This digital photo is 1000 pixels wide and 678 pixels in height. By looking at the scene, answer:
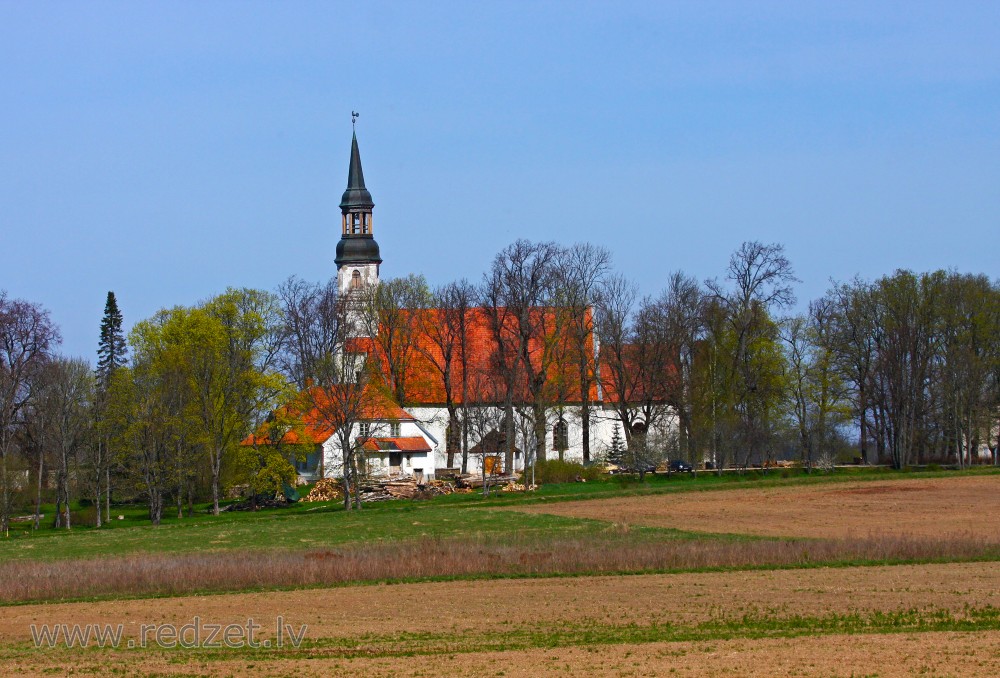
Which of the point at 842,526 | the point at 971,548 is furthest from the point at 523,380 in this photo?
the point at 971,548

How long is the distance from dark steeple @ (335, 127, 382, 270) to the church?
68mm

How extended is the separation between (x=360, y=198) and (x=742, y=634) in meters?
66.6

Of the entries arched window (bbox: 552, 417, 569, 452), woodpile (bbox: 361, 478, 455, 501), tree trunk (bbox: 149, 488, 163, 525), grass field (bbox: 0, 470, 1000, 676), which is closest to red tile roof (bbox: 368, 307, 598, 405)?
arched window (bbox: 552, 417, 569, 452)

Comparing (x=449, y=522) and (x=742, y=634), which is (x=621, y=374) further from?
(x=742, y=634)

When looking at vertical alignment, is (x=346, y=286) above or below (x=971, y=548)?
above

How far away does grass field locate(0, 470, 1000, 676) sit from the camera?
19.8 metres

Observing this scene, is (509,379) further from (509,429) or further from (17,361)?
(17,361)

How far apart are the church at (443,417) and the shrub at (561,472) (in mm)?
1479

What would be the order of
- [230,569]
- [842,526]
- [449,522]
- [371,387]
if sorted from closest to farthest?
1. [230,569]
2. [842,526]
3. [449,522]
4. [371,387]

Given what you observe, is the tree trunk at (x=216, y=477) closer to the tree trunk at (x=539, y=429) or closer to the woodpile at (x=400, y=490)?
the woodpile at (x=400, y=490)

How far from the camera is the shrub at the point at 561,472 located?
210 ft

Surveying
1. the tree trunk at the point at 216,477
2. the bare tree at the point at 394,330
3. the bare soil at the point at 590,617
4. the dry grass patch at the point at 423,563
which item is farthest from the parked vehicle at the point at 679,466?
the bare soil at the point at 590,617

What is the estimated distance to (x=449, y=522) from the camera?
146ft

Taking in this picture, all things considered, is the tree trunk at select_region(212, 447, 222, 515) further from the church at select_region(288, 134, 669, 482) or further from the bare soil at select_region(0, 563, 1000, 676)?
the bare soil at select_region(0, 563, 1000, 676)
